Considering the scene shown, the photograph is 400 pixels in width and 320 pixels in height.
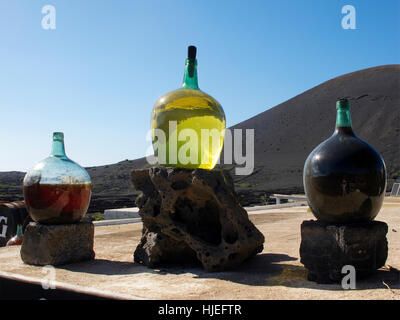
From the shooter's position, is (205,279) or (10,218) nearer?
(205,279)

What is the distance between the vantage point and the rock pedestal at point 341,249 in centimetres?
404

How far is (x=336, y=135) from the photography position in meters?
4.47

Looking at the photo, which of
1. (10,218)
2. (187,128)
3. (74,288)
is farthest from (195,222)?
(10,218)

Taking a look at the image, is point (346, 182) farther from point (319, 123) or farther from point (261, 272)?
point (319, 123)

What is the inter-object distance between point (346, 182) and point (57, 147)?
3.81 m

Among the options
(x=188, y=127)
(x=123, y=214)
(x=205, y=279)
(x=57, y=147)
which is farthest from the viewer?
(x=123, y=214)

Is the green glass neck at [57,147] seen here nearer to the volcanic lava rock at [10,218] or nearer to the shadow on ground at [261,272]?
the shadow on ground at [261,272]

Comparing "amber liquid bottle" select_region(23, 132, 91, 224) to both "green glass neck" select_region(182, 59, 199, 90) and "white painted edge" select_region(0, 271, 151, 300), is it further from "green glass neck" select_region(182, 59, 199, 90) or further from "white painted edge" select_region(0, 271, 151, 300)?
"green glass neck" select_region(182, 59, 199, 90)

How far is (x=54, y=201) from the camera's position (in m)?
5.38

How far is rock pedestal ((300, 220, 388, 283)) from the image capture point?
4039 millimetres

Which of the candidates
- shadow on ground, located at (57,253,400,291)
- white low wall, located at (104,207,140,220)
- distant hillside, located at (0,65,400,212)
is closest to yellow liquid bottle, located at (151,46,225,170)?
shadow on ground, located at (57,253,400,291)

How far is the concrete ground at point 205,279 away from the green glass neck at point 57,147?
4.96ft
